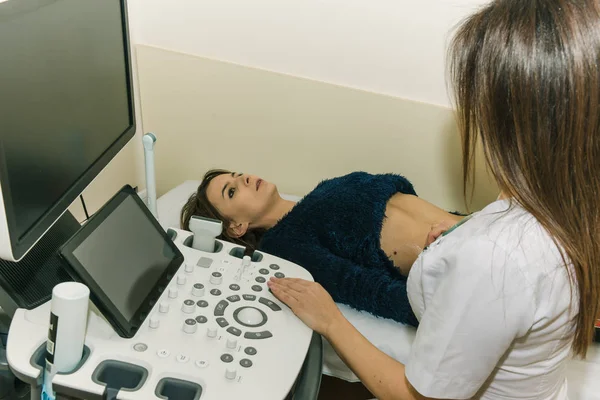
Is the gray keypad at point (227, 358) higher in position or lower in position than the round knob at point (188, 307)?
lower

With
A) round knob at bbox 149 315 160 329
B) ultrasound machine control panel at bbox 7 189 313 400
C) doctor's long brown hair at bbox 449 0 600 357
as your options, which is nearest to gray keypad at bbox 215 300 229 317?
ultrasound machine control panel at bbox 7 189 313 400

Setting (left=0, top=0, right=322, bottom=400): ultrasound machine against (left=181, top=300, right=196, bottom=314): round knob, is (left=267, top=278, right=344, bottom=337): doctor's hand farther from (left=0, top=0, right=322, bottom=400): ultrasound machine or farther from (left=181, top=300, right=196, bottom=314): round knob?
(left=181, top=300, right=196, bottom=314): round knob

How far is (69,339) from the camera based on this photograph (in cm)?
79

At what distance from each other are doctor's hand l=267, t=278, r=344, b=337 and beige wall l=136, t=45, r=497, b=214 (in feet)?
2.16

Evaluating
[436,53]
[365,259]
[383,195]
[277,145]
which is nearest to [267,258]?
[365,259]

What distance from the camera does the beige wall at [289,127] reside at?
159 cm

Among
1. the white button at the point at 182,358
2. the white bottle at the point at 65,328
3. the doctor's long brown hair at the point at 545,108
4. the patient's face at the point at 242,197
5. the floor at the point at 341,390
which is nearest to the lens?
the doctor's long brown hair at the point at 545,108

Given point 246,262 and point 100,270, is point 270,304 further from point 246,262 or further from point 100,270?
point 100,270

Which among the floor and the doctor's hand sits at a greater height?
the doctor's hand

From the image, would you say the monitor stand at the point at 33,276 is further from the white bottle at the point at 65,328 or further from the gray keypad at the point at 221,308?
the gray keypad at the point at 221,308

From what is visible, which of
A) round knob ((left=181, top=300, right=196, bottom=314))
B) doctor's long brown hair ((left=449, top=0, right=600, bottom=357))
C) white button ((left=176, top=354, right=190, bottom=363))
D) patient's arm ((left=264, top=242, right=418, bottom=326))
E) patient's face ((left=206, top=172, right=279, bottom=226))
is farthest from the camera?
patient's face ((left=206, top=172, right=279, bottom=226))

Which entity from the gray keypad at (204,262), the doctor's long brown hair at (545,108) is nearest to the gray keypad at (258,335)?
the gray keypad at (204,262)

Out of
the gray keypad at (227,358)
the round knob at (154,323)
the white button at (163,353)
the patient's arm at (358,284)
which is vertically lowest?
the patient's arm at (358,284)

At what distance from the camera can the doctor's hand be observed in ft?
3.37
